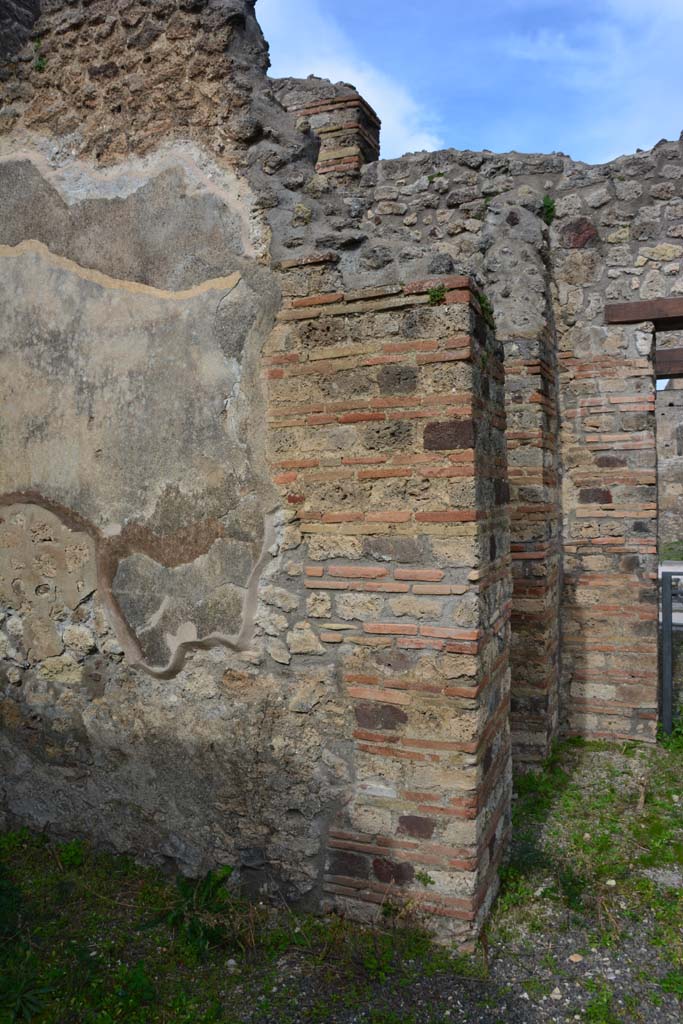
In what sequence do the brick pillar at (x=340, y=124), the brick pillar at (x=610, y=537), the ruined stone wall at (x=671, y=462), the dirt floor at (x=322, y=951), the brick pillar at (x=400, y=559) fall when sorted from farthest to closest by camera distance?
the ruined stone wall at (x=671, y=462), the brick pillar at (x=340, y=124), the brick pillar at (x=610, y=537), the brick pillar at (x=400, y=559), the dirt floor at (x=322, y=951)

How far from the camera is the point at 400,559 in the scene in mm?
2943

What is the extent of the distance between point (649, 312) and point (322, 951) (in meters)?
4.30

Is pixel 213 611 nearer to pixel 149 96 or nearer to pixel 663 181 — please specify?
pixel 149 96

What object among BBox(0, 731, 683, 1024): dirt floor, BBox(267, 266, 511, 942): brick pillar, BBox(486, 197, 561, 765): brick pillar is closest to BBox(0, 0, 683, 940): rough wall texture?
BBox(267, 266, 511, 942): brick pillar

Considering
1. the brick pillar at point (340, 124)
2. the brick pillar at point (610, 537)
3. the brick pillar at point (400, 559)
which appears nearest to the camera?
the brick pillar at point (400, 559)

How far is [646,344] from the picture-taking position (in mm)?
5102

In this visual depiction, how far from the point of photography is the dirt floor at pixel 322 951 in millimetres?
2574

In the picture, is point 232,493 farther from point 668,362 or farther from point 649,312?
point 668,362

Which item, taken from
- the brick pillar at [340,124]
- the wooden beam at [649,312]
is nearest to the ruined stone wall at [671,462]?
the brick pillar at [340,124]

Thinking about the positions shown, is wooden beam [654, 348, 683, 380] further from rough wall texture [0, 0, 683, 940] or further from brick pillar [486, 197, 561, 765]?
rough wall texture [0, 0, 683, 940]

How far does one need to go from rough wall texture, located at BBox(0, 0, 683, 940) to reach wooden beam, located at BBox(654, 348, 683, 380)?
9.00 feet

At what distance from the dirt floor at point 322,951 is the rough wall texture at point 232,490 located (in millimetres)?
164

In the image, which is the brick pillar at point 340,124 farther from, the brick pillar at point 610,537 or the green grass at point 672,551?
the green grass at point 672,551

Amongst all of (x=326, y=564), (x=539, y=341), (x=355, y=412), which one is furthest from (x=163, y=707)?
(x=539, y=341)
